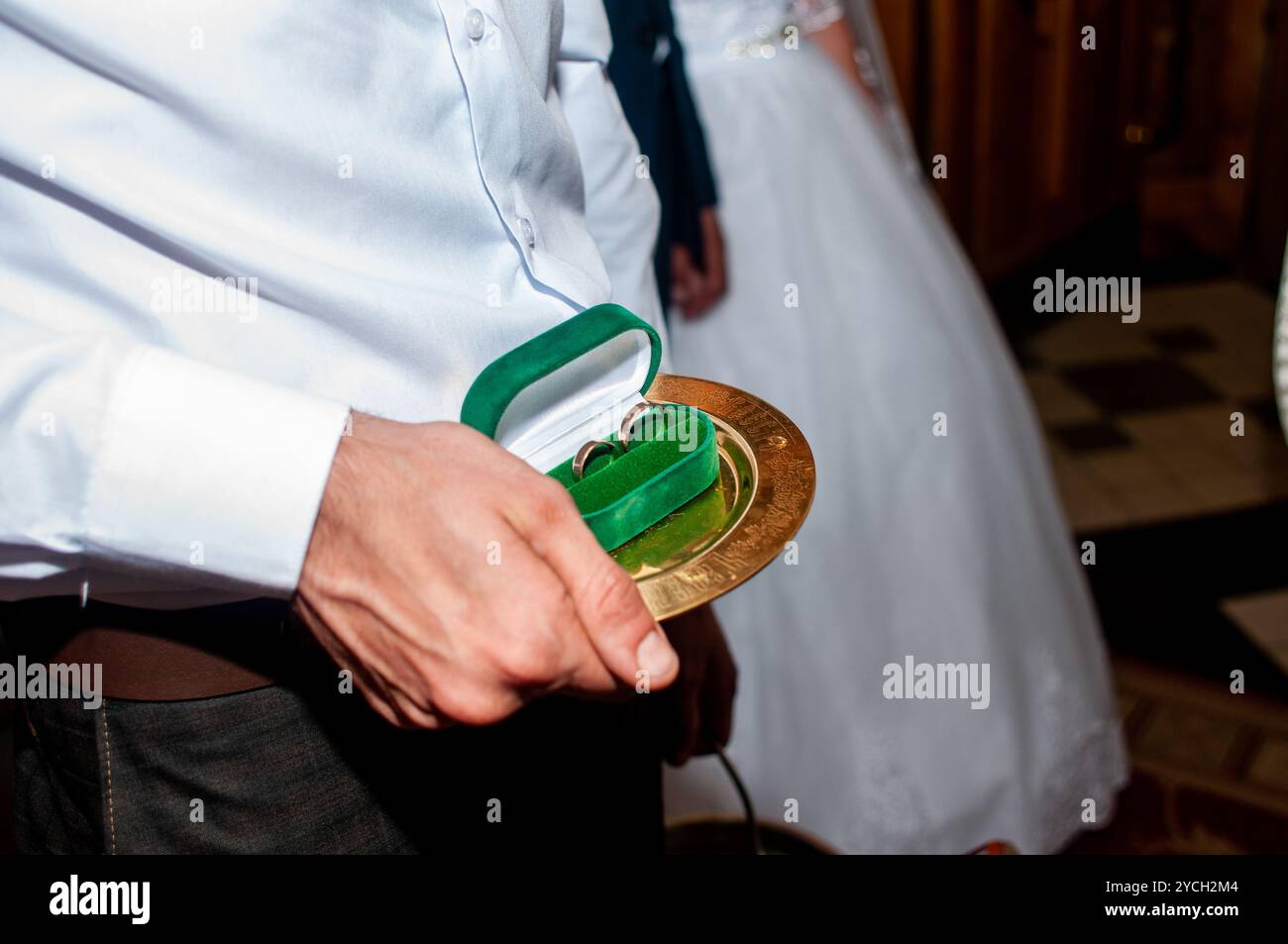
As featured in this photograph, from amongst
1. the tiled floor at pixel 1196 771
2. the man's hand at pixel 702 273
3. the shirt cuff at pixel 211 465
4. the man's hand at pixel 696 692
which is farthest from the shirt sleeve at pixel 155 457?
the tiled floor at pixel 1196 771

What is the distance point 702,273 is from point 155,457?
113 cm

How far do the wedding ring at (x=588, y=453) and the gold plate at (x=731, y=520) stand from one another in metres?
0.05

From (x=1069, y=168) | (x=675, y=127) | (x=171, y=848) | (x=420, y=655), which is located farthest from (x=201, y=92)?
(x=1069, y=168)

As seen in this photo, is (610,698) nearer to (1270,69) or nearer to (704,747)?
(704,747)

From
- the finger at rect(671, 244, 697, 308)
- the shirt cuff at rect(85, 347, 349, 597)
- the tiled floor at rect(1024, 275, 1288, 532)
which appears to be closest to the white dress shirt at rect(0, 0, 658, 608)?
the shirt cuff at rect(85, 347, 349, 597)

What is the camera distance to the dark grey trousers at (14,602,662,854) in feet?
1.99

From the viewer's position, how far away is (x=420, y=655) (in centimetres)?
48

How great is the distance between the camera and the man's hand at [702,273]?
150 centimetres

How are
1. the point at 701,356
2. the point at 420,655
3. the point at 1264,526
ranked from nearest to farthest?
the point at 420,655 < the point at 701,356 < the point at 1264,526

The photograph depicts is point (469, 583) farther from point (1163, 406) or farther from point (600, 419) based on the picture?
point (1163, 406)

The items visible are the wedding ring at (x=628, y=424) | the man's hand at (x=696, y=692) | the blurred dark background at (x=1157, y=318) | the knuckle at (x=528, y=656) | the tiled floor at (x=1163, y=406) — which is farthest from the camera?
the tiled floor at (x=1163, y=406)

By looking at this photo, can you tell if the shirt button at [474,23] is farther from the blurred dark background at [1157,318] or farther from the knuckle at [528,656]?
the blurred dark background at [1157,318]

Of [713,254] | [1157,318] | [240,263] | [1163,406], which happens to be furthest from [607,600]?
[1157,318]
